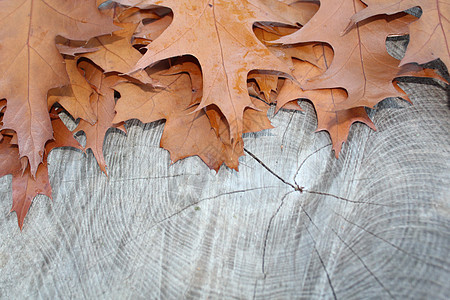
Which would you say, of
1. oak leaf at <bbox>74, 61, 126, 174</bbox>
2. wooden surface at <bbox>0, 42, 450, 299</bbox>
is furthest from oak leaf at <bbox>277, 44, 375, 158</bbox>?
oak leaf at <bbox>74, 61, 126, 174</bbox>

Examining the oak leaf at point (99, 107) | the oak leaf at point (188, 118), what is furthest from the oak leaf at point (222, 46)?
the oak leaf at point (99, 107)

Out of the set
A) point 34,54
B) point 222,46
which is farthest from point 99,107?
point 222,46

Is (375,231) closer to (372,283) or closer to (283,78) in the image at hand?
(372,283)

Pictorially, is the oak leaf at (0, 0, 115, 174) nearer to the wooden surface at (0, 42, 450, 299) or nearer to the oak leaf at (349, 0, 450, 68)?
the wooden surface at (0, 42, 450, 299)

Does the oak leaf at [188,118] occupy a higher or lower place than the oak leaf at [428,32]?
lower

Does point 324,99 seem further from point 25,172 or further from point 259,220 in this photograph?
point 25,172

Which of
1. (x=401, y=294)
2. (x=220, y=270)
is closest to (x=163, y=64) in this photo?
(x=220, y=270)

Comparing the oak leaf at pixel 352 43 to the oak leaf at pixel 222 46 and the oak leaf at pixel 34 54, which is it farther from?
the oak leaf at pixel 34 54
